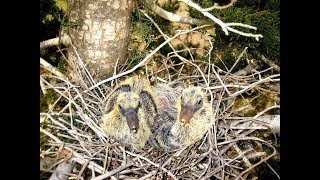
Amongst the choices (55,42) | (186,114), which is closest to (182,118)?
(186,114)

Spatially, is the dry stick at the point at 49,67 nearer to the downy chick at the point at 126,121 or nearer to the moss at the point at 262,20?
the downy chick at the point at 126,121

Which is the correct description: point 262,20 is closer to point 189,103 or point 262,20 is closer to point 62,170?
point 189,103

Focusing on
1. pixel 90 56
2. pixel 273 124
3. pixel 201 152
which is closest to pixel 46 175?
pixel 201 152

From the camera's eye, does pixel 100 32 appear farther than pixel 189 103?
Yes

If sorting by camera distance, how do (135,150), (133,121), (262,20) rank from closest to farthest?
1. (133,121)
2. (135,150)
3. (262,20)

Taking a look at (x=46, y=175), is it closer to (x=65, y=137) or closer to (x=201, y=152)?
(x=65, y=137)

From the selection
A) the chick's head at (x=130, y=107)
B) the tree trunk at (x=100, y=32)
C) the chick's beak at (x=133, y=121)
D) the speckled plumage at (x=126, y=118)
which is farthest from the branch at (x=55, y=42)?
the chick's beak at (x=133, y=121)
